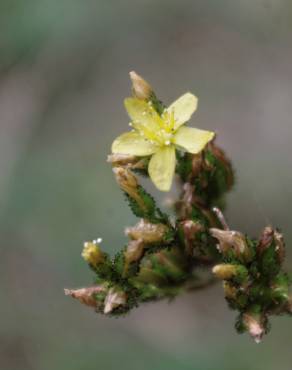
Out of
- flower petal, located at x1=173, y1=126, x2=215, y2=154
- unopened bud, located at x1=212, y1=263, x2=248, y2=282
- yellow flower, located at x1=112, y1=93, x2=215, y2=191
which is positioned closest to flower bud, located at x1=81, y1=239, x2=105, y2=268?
yellow flower, located at x1=112, y1=93, x2=215, y2=191

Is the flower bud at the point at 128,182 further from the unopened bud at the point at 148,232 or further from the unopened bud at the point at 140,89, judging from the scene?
the unopened bud at the point at 140,89

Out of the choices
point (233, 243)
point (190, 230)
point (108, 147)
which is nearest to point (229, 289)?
point (233, 243)

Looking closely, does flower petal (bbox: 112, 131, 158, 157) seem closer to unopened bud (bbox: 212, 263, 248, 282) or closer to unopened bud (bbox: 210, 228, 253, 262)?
unopened bud (bbox: 210, 228, 253, 262)

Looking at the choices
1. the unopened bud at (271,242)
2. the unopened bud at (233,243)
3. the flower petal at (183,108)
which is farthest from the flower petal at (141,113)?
the unopened bud at (271,242)

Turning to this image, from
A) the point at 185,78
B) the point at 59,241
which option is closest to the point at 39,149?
the point at 59,241

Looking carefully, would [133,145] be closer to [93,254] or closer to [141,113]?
[141,113]

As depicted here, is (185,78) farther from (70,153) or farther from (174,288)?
(174,288)
